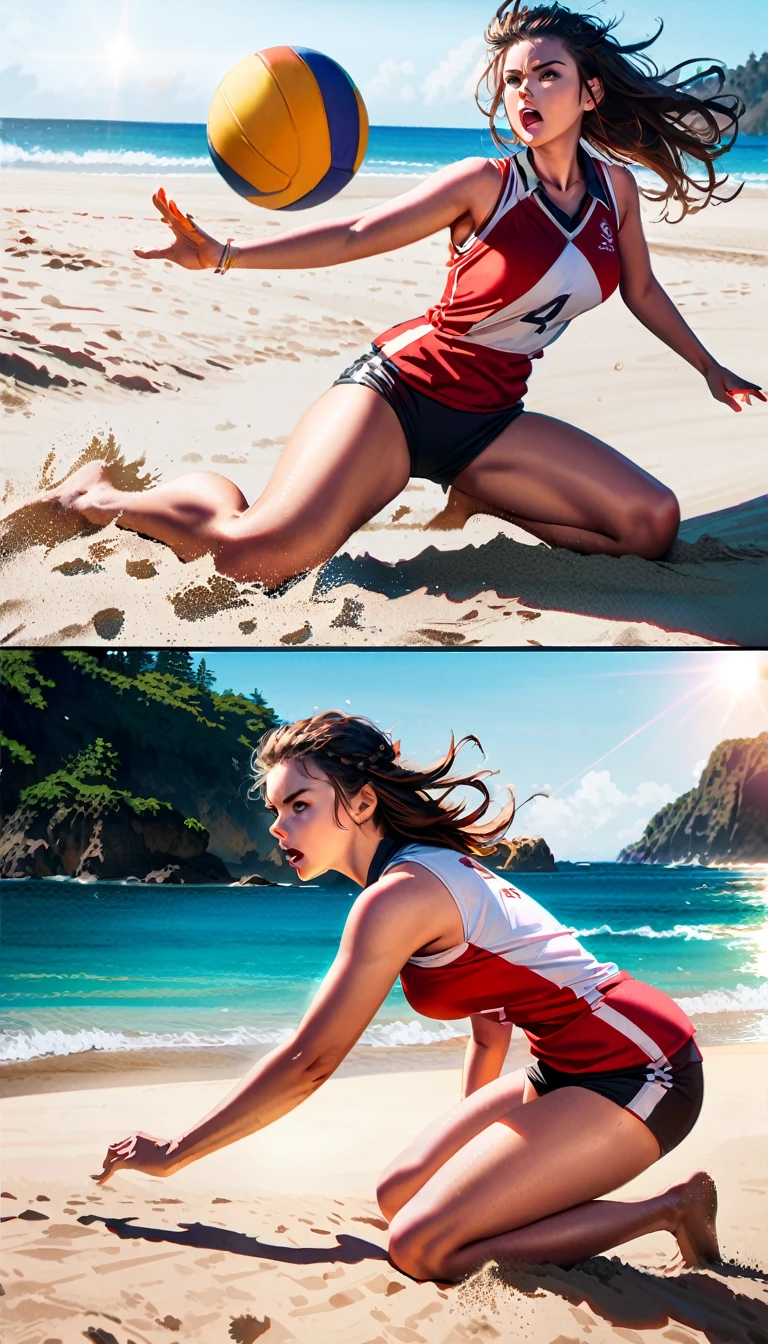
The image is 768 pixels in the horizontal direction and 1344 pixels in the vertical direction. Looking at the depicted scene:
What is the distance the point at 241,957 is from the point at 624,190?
5.96 ft

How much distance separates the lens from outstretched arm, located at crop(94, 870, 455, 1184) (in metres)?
1.82

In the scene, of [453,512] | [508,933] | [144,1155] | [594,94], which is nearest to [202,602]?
[453,512]

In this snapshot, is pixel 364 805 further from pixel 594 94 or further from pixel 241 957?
pixel 594 94

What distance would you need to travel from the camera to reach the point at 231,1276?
202cm

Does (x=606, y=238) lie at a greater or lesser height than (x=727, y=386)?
greater

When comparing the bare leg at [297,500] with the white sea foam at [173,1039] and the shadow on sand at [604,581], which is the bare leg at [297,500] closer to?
the shadow on sand at [604,581]

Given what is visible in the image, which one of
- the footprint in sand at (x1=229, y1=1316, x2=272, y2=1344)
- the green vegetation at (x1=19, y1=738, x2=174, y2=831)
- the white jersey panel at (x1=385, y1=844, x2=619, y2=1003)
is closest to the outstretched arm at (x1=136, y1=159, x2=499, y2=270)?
the green vegetation at (x1=19, y1=738, x2=174, y2=831)

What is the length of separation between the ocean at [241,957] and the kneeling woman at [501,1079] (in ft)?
1.45

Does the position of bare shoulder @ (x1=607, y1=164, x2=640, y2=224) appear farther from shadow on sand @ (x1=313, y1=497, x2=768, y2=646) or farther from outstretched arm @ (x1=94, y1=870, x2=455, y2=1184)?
outstretched arm @ (x1=94, y1=870, x2=455, y2=1184)

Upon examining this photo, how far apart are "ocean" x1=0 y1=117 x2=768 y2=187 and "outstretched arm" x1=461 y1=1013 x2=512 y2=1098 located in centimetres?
181

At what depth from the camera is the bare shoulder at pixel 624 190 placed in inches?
98.1

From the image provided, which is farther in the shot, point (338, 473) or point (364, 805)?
point (338, 473)

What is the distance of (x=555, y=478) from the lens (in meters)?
2.51

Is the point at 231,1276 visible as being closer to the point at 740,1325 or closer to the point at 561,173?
the point at 740,1325
